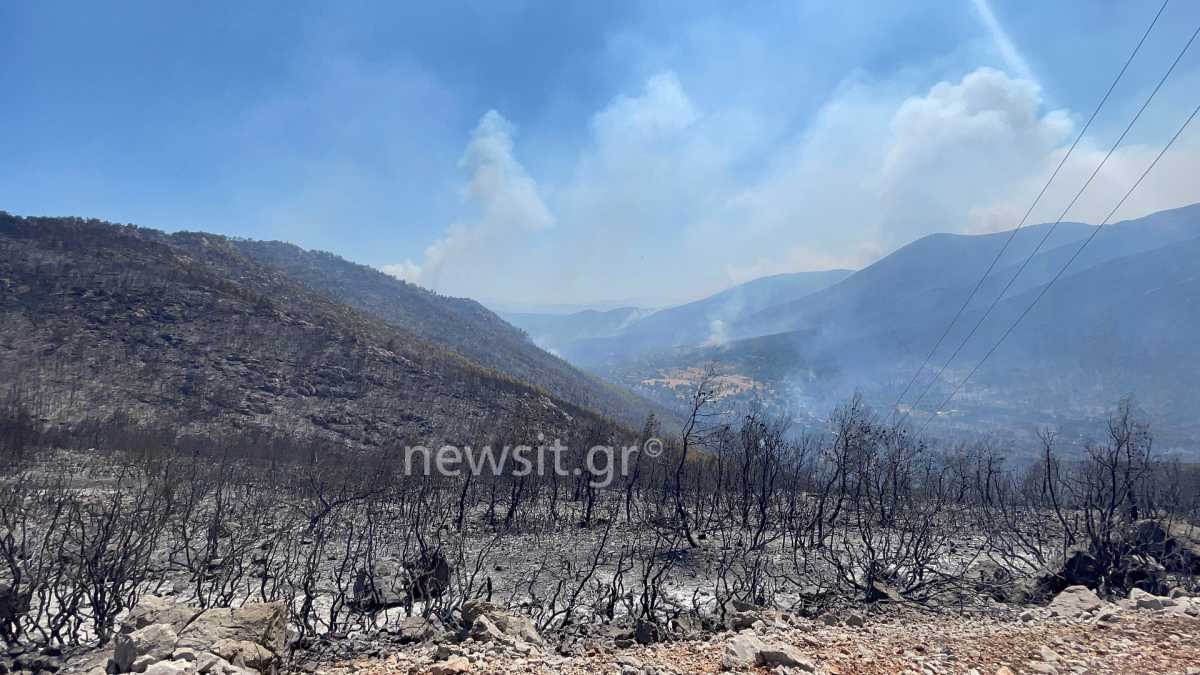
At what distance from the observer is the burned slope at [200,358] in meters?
34.7

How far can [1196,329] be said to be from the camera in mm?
144875

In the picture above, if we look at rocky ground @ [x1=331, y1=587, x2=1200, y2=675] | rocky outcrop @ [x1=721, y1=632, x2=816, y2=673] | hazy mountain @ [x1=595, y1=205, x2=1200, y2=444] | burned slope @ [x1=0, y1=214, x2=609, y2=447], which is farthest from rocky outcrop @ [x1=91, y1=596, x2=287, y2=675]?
hazy mountain @ [x1=595, y1=205, x2=1200, y2=444]

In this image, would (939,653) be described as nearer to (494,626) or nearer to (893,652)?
(893,652)

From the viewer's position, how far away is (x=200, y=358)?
40688 mm

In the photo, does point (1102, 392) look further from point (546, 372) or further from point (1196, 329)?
point (546, 372)

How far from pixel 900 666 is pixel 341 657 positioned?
7468 mm

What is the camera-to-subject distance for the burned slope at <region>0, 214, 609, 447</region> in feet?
114

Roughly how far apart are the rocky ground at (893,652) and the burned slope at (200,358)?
26.9 meters

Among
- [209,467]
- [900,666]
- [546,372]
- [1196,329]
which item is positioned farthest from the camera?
[1196,329]

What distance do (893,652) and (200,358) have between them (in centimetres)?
4756

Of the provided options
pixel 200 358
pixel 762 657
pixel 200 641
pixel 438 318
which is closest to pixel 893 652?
pixel 762 657

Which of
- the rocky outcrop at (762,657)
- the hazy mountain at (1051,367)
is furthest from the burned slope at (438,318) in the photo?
the rocky outcrop at (762,657)

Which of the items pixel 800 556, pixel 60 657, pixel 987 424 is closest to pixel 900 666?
pixel 60 657

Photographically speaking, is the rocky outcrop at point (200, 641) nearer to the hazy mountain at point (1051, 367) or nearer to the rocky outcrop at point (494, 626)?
the rocky outcrop at point (494, 626)
